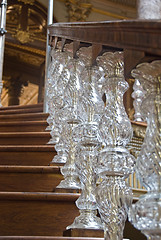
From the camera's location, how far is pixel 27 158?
247 cm

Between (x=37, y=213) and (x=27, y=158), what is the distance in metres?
0.81

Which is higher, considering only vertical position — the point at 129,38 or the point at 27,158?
the point at 129,38

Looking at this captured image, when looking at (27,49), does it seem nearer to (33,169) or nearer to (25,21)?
(25,21)

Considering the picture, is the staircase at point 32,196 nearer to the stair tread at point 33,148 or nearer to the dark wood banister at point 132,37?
the stair tread at point 33,148

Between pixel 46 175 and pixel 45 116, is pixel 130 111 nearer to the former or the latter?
pixel 45 116

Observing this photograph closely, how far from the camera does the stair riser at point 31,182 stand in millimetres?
2039

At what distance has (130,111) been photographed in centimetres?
873

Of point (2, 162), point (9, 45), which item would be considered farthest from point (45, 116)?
point (9, 45)

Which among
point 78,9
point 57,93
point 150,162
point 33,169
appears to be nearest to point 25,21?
point 78,9

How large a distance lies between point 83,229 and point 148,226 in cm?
72

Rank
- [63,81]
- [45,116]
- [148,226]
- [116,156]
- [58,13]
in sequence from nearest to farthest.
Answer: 1. [148,226]
2. [116,156]
3. [63,81]
4. [45,116]
5. [58,13]

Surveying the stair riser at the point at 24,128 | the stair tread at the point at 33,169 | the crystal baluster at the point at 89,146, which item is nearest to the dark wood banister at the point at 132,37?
the crystal baluster at the point at 89,146

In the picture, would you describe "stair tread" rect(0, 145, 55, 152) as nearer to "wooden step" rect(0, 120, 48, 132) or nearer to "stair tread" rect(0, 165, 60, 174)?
"stair tread" rect(0, 165, 60, 174)

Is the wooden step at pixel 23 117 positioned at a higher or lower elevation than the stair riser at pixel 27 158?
higher
